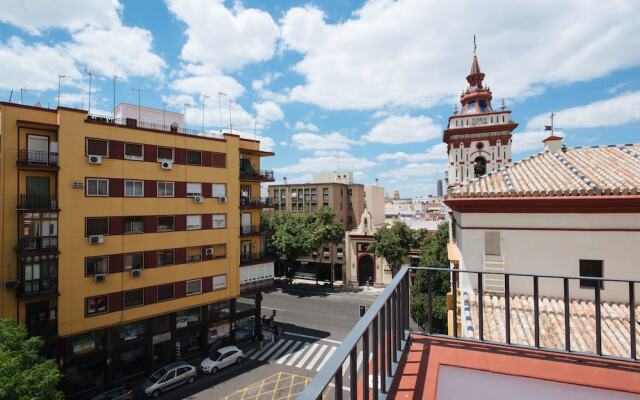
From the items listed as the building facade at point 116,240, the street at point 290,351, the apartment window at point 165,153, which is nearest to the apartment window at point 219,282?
the building facade at point 116,240

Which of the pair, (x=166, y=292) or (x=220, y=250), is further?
(x=220, y=250)

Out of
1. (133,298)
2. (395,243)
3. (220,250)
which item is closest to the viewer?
(133,298)

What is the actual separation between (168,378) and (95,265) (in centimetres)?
756

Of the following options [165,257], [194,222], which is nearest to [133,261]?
[165,257]

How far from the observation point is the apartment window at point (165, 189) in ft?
72.9

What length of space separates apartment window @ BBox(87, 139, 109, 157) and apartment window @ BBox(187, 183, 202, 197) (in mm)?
5213

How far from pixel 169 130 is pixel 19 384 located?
16248mm

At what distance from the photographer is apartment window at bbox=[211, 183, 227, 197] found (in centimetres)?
2497

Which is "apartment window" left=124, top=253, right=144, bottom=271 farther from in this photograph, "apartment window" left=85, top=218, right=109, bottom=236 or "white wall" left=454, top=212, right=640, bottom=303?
"white wall" left=454, top=212, right=640, bottom=303

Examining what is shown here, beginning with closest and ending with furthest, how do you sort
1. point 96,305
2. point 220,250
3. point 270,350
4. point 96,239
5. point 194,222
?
point 96,239, point 96,305, point 194,222, point 220,250, point 270,350

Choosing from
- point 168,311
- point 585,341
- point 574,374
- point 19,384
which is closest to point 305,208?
point 168,311

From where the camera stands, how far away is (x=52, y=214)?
59.3ft

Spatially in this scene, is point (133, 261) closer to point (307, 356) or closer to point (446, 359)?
point (307, 356)

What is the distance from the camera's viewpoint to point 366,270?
148 feet
